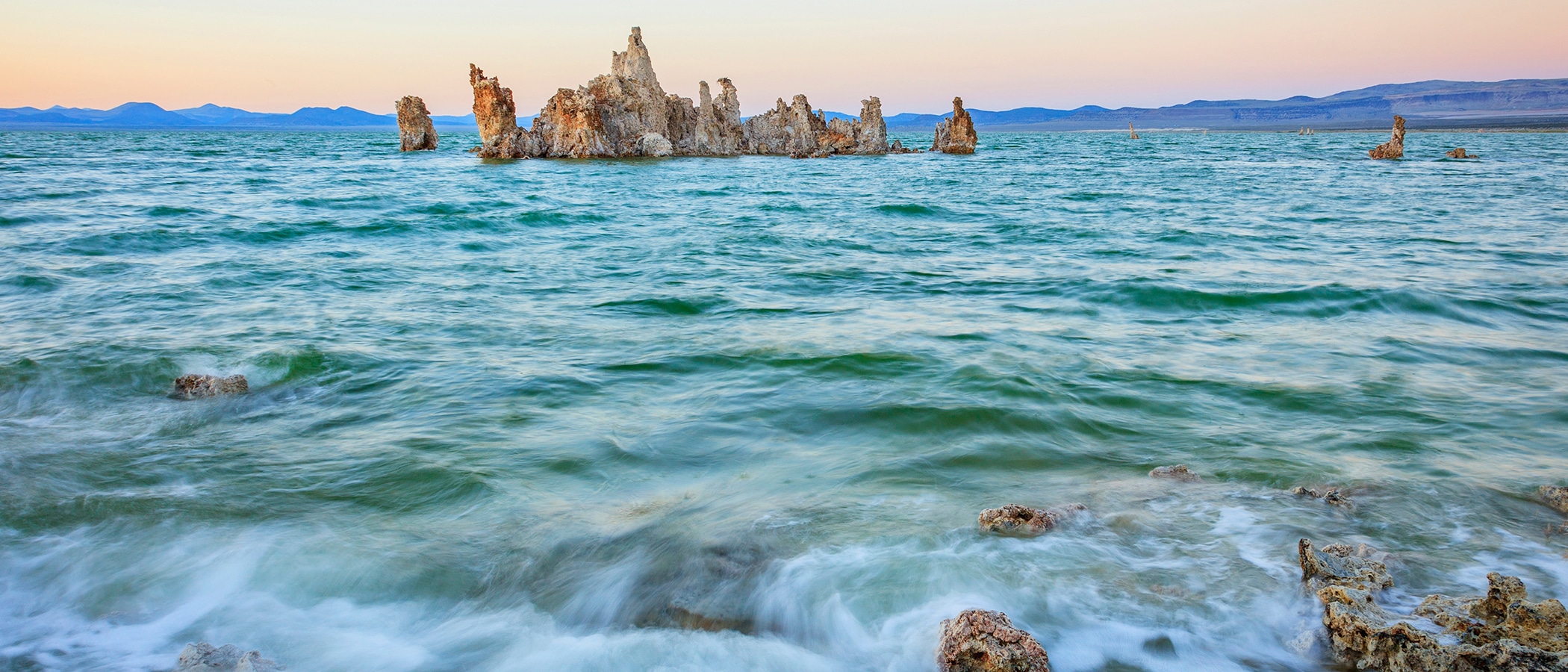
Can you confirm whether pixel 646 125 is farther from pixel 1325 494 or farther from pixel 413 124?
pixel 1325 494

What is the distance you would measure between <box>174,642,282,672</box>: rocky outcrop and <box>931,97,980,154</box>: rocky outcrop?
6805 cm

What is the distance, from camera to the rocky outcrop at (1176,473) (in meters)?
4.56

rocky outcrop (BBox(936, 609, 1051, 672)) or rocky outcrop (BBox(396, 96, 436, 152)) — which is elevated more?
rocky outcrop (BBox(396, 96, 436, 152))

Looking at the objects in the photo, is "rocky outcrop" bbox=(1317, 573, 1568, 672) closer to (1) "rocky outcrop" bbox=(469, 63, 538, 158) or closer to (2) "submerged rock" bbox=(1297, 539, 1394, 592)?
(2) "submerged rock" bbox=(1297, 539, 1394, 592)

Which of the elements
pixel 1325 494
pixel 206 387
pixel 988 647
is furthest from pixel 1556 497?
pixel 206 387

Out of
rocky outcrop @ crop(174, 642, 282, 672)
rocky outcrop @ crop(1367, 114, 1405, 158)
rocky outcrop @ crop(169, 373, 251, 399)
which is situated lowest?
rocky outcrop @ crop(174, 642, 282, 672)

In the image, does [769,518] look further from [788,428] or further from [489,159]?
[489,159]

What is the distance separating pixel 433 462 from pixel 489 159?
53252 mm

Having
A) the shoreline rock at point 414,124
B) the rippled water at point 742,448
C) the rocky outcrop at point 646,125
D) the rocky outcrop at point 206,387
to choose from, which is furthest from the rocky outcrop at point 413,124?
the rocky outcrop at point 206,387

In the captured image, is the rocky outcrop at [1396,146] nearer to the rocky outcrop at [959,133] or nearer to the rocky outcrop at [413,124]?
the rocky outcrop at [959,133]

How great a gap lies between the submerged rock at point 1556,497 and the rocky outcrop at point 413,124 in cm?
6932

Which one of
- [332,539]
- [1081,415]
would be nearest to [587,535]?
[332,539]

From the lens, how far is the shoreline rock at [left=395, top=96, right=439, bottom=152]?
2509 inches

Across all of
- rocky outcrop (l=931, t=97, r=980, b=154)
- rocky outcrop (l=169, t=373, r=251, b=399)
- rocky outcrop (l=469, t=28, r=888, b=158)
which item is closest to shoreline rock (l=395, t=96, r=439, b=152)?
rocky outcrop (l=469, t=28, r=888, b=158)
